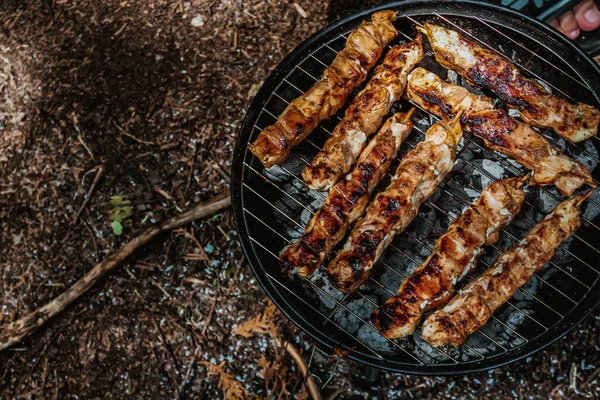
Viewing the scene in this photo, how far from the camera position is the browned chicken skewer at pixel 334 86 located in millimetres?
3424

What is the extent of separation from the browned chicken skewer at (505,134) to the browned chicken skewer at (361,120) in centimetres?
12

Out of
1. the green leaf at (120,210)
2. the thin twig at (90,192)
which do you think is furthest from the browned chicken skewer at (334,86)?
the thin twig at (90,192)

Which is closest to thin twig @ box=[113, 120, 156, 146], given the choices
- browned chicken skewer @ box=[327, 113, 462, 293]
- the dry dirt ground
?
the dry dirt ground

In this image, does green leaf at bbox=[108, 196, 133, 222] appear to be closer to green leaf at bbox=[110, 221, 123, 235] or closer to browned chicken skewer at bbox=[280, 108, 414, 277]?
green leaf at bbox=[110, 221, 123, 235]

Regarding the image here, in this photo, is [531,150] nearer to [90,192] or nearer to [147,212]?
[147,212]

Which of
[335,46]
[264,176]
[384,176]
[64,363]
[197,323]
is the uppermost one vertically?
[335,46]

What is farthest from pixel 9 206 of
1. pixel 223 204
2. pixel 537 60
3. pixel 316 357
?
pixel 537 60

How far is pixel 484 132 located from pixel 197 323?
292 centimetres

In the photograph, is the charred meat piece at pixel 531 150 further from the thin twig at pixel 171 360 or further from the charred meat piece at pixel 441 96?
the thin twig at pixel 171 360

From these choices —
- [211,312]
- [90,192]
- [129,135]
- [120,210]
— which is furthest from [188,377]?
[129,135]

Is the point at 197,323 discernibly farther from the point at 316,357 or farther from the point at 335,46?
the point at 335,46

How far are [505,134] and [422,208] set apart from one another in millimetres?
749

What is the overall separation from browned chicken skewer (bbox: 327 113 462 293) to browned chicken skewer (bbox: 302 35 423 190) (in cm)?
35

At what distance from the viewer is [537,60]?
3.78 metres
